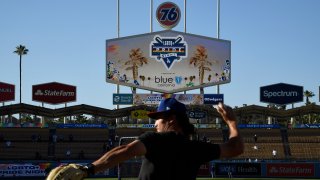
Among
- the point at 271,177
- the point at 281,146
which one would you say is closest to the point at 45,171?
the point at 271,177

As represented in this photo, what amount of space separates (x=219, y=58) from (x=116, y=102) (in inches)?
402

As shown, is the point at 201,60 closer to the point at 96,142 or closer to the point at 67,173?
the point at 96,142

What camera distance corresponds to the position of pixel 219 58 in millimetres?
51438

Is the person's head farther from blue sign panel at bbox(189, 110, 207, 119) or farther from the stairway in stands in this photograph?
the stairway in stands

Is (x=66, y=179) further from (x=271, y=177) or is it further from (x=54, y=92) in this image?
(x=54, y=92)

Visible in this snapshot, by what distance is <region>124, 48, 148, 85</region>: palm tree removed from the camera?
50875mm

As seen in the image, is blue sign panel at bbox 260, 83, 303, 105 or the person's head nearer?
the person's head

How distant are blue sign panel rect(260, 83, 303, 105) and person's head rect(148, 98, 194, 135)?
55649 mm

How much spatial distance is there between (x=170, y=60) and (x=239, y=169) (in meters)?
13.8

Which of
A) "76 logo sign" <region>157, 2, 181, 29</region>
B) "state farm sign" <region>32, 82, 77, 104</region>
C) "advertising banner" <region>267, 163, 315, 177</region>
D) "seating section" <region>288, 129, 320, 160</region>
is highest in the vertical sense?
"76 logo sign" <region>157, 2, 181, 29</region>

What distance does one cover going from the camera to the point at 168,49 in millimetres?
51406

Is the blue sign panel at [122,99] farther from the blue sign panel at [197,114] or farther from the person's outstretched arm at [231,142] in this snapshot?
the person's outstretched arm at [231,142]

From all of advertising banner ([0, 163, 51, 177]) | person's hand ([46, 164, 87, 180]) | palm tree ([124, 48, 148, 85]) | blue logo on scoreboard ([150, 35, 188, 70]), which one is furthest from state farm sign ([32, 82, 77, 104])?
person's hand ([46, 164, 87, 180])

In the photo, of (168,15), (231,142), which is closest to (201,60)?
(168,15)
